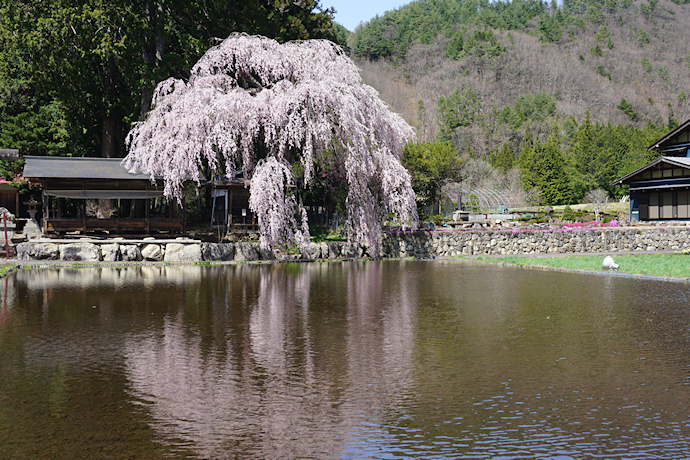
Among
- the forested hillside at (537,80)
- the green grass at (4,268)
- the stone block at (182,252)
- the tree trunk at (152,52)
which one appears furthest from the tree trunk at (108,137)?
the forested hillside at (537,80)

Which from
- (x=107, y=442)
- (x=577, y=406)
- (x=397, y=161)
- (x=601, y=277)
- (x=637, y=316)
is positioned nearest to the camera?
(x=107, y=442)

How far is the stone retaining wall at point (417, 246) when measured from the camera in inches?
1107

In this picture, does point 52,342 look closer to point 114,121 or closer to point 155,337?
point 155,337

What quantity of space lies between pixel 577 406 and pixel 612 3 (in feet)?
571

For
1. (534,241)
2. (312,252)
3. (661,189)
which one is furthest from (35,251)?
(661,189)

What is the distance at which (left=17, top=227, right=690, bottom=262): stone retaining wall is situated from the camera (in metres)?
28.1

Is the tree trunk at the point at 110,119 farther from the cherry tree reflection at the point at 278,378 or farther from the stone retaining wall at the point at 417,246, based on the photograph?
the cherry tree reflection at the point at 278,378

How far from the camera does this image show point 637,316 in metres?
13.8

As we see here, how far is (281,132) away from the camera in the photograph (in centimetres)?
2888

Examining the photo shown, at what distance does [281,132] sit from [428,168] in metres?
11.8

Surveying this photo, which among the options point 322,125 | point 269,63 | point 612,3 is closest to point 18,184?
point 269,63

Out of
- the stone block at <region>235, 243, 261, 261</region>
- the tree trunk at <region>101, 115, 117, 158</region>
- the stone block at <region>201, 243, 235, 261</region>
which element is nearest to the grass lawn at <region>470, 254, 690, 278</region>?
the stone block at <region>235, 243, 261, 261</region>

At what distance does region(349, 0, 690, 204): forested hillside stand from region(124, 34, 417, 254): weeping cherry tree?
32806mm

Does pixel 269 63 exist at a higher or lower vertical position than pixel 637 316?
higher
